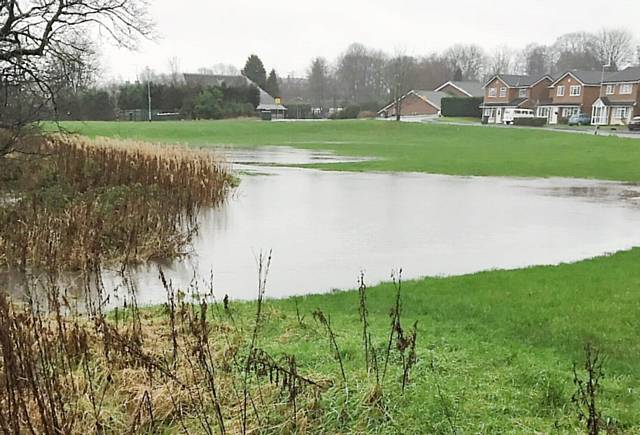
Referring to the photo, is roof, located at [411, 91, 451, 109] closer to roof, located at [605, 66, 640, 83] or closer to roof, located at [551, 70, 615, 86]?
roof, located at [551, 70, 615, 86]

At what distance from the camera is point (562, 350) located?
16.8 ft

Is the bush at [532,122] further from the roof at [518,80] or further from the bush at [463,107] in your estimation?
the bush at [463,107]

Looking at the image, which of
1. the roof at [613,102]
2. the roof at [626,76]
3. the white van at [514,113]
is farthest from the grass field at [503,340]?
the white van at [514,113]

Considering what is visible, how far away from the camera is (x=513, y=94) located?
67.4 meters

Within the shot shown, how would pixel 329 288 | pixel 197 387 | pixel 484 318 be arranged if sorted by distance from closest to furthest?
1. pixel 197 387
2. pixel 484 318
3. pixel 329 288

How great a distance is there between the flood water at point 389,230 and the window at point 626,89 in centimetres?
4409

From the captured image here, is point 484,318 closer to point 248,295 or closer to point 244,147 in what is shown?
point 248,295

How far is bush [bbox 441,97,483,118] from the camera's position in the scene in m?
68.2

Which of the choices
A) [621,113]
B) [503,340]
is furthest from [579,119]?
[503,340]

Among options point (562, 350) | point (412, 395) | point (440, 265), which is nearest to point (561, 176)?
point (440, 265)

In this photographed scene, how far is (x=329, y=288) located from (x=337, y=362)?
10.0 ft

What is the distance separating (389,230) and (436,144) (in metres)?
28.2

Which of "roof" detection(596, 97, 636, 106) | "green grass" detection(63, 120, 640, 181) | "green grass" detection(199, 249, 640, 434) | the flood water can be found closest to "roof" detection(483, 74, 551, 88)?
"roof" detection(596, 97, 636, 106)

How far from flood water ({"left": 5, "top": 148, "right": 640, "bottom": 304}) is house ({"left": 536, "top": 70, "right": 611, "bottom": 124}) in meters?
46.6
